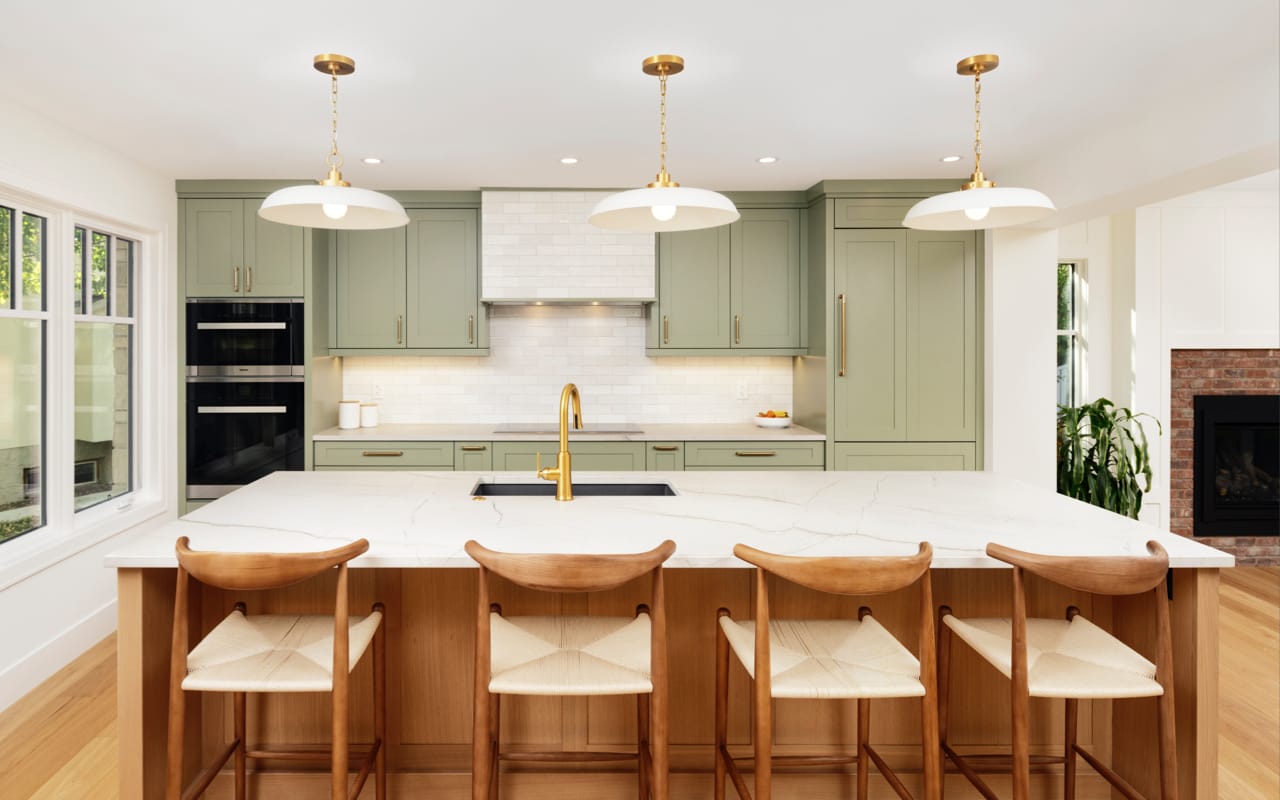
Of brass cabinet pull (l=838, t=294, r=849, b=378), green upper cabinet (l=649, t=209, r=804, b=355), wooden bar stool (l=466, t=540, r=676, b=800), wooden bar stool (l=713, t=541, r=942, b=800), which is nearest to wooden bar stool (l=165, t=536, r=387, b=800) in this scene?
wooden bar stool (l=466, t=540, r=676, b=800)

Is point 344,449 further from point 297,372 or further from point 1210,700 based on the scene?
point 1210,700

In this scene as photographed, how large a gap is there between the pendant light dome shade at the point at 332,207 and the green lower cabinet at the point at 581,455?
7.66ft

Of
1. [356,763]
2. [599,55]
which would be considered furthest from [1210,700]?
[599,55]

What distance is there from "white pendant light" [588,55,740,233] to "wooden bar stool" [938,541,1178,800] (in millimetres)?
1153

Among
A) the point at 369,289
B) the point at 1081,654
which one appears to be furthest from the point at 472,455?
the point at 1081,654

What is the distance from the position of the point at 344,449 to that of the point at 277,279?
1.06 m

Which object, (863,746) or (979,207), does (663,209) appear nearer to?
(979,207)

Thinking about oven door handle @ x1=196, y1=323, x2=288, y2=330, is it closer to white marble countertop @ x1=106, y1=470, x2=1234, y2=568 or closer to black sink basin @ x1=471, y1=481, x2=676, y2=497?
white marble countertop @ x1=106, y1=470, x2=1234, y2=568

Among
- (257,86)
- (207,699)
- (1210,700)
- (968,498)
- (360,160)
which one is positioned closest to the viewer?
(1210,700)

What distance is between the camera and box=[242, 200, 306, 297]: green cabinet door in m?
4.47

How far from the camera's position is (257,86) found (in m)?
2.97

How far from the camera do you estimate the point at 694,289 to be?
4820 millimetres

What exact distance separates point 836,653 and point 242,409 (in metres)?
3.84

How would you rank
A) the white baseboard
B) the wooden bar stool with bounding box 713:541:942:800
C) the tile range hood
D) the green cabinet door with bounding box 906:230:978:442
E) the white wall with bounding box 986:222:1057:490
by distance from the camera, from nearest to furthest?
the wooden bar stool with bounding box 713:541:942:800
the white baseboard
the white wall with bounding box 986:222:1057:490
the green cabinet door with bounding box 906:230:978:442
the tile range hood
